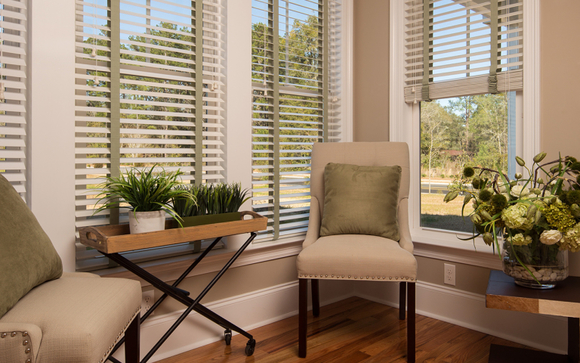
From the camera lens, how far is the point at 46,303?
1.08 m

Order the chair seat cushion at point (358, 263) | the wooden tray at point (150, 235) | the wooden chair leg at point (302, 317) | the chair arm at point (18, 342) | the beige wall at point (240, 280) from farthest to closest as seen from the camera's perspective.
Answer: the beige wall at point (240, 280), the wooden chair leg at point (302, 317), the chair seat cushion at point (358, 263), the wooden tray at point (150, 235), the chair arm at point (18, 342)

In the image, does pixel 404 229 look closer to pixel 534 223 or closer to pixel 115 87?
pixel 534 223

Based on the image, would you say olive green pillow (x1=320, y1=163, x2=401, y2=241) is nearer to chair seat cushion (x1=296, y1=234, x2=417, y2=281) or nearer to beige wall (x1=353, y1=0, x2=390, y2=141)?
chair seat cushion (x1=296, y1=234, x2=417, y2=281)

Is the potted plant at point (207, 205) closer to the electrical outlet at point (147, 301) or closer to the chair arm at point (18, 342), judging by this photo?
the electrical outlet at point (147, 301)

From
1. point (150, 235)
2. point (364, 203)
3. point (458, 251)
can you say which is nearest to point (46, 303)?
A: point (150, 235)

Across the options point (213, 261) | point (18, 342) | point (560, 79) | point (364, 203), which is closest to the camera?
point (18, 342)

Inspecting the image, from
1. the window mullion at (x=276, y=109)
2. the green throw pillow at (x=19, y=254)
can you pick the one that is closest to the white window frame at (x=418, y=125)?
the window mullion at (x=276, y=109)

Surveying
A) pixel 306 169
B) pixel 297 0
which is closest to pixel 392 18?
pixel 297 0

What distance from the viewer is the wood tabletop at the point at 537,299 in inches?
59.9

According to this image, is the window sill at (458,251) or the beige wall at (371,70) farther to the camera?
the beige wall at (371,70)

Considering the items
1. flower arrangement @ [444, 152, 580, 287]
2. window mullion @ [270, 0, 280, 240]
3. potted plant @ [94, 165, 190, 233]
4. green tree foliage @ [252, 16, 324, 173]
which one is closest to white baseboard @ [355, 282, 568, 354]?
flower arrangement @ [444, 152, 580, 287]

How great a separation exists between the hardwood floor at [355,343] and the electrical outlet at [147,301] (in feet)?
0.91

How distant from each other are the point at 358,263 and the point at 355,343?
52 cm

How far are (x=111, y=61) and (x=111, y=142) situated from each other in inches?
14.4
